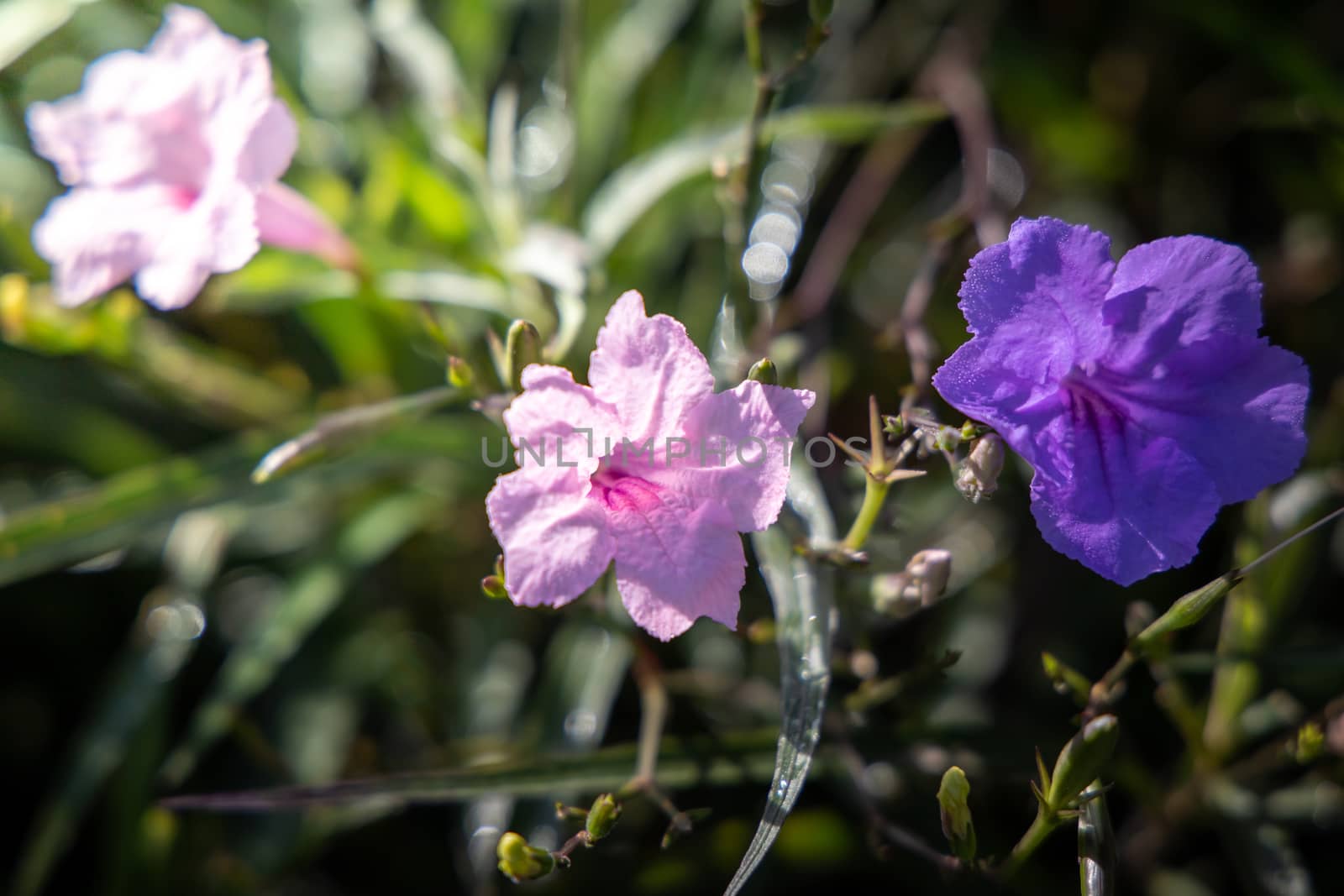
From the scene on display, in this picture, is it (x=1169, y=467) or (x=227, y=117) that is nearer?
(x=1169, y=467)

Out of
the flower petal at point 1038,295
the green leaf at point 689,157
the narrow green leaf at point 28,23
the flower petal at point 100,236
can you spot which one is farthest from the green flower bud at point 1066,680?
the narrow green leaf at point 28,23

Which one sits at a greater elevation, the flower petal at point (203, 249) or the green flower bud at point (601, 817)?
the flower petal at point (203, 249)

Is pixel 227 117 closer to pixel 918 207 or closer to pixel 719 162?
pixel 719 162

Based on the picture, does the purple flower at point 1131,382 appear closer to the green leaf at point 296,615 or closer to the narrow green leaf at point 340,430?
the narrow green leaf at point 340,430

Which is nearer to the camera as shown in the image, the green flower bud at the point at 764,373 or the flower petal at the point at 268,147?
the green flower bud at the point at 764,373

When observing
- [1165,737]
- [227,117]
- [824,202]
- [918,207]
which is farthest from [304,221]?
[1165,737]

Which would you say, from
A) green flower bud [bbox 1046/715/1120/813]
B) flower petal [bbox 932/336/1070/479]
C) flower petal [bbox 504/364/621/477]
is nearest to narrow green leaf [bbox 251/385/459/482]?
flower petal [bbox 504/364/621/477]

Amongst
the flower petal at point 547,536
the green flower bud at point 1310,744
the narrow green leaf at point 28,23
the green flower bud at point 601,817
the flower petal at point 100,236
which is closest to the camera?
the flower petal at point 547,536

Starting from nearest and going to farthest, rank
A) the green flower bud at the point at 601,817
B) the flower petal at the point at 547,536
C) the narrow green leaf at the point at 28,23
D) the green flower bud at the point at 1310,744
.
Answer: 1. the flower petal at the point at 547,536
2. the green flower bud at the point at 601,817
3. the green flower bud at the point at 1310,744
4. the narrow green leaf at the point at 28,23
